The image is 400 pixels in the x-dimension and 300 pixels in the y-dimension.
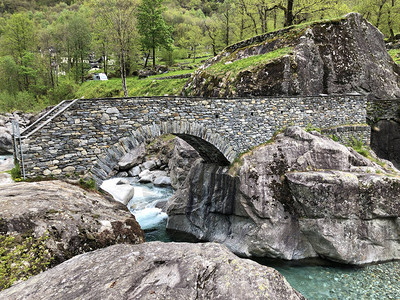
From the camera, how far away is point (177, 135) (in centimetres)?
952

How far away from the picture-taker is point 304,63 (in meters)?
13.2

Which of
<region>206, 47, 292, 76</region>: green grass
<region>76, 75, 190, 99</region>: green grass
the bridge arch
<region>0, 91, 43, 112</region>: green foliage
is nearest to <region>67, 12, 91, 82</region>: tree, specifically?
<region>76, 75, 190, 99</region>: green grass

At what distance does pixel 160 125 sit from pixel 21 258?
5.42 metres

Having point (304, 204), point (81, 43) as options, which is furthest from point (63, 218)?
point (81, 43)

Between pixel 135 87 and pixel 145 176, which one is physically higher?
pixel 135 87

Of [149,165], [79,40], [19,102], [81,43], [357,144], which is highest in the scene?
[79,40]

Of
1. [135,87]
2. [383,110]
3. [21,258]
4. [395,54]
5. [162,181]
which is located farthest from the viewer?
[135,87]

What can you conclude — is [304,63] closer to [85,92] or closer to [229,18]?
[229,18]

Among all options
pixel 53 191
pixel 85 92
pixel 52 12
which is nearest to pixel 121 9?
pixel 53 191

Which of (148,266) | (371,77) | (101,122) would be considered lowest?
(148,266)

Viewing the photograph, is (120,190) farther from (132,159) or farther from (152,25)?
(152,25)

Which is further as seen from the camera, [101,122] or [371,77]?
[371,77]

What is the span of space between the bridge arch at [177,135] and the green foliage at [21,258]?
2.97m

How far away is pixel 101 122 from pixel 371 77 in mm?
16400
